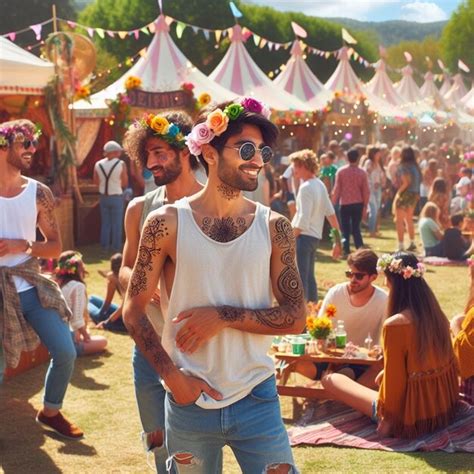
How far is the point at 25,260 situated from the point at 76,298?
2.56 metres

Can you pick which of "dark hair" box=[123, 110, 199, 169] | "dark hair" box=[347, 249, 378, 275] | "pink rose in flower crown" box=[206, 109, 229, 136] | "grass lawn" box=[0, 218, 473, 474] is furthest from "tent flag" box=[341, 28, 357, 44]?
"pink rose in flower crown" box=[206, 109, 229, 136]

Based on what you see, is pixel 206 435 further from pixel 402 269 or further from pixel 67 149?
pixel 67 149

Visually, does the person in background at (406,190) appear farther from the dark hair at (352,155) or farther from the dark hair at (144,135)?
the dark hair at (144,135)

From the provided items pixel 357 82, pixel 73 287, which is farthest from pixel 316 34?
pixel 73 287

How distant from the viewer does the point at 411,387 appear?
17.8 ft

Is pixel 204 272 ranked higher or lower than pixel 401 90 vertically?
lower

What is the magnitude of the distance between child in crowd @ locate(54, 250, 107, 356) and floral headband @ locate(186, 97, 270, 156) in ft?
15.8

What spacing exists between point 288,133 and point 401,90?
22020 millimetres

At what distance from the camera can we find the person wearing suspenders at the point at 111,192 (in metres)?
14.0

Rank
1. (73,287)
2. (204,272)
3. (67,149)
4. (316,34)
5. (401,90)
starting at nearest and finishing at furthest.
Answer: (204,272) < (73,287) < (67,149) < (401,90) < (316,34)

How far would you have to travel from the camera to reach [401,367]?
5.38 m

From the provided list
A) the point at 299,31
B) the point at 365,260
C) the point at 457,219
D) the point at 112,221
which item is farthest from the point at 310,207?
the point at 299,31

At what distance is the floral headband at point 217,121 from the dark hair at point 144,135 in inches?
41.2

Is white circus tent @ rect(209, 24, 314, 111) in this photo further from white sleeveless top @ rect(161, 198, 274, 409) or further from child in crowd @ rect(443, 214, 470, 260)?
white sleeveless top @ rect(161, 198, 274, 409)
